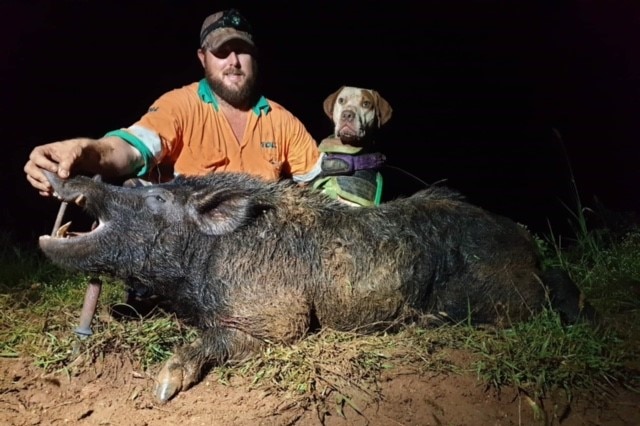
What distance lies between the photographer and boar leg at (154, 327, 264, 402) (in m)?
2.74

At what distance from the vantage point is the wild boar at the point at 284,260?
9.93ft

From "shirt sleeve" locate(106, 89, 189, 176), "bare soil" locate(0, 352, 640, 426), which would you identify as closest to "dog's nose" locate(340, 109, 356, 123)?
"shirt sleeve" locate(106, 89, 189, 176)

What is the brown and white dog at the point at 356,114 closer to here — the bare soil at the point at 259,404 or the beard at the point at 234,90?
the beard at the point at 234,90

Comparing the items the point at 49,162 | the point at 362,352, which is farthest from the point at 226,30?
the point at 362,352

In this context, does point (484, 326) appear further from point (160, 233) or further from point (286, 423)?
point (160, 233)

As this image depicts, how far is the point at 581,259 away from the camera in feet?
15.2

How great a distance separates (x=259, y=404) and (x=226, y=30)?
296cm

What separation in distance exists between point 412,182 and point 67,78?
4.68m

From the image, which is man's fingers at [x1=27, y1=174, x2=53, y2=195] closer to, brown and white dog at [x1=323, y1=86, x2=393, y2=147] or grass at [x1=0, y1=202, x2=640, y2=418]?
grass at [x1=0, y1=202, x2=640, y2=418]

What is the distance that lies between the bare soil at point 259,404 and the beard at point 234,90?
2.34 metres

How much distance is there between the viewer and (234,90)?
14.6 ft

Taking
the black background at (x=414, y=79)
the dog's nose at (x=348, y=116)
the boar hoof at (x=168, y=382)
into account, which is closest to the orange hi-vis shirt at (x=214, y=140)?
the dog's nose at (x=348, y=116)

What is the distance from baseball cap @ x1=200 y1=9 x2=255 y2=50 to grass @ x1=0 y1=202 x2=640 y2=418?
6.98ft

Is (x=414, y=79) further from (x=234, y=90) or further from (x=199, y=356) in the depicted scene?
(x=199, y=356)
